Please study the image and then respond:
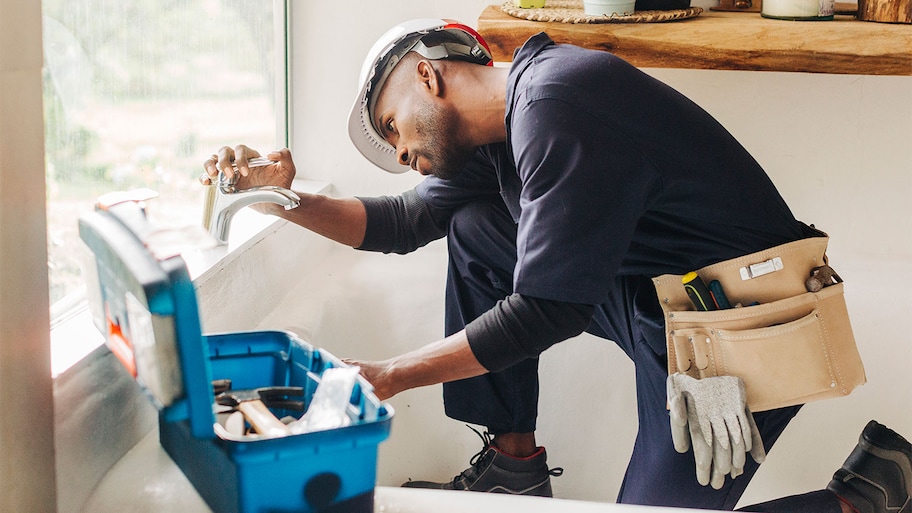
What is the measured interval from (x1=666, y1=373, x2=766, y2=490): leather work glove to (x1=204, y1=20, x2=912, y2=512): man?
0.04 feet

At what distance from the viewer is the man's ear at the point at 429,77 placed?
135cm

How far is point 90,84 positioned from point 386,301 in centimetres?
83

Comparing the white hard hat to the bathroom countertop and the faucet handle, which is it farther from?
the bathroom countertop

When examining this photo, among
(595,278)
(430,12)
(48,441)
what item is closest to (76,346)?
(48,441)

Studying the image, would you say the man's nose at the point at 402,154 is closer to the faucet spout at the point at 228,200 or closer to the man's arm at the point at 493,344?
the faucet spout at the point at 228,200

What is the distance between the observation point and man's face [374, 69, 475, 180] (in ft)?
4.48

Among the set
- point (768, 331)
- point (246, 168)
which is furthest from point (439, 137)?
point (768, 331)

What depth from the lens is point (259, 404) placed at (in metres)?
0.89

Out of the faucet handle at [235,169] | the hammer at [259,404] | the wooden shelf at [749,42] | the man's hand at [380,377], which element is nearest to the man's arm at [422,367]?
the man's hand at [380,377]

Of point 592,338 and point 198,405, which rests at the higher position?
point 198,405

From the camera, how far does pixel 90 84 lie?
1145 millimetres

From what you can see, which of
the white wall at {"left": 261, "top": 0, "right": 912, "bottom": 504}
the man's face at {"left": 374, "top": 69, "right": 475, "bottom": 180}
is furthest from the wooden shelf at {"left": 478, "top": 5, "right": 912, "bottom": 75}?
the man's face at {"left": 374, "top": 69, "right": 475, "bottom": 180}

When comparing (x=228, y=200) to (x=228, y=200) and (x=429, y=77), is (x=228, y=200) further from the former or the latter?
(x=429, y=77)

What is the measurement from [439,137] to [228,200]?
1.20 feet
